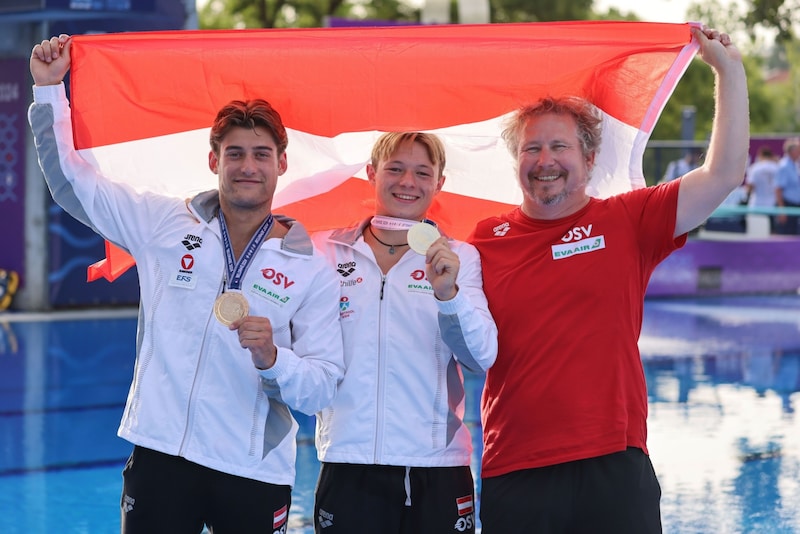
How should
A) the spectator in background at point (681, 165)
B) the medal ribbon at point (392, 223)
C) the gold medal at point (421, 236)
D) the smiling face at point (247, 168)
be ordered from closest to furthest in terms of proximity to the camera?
the gold medal at point (421, 236) → the smiling face at point (247, 168) → the medal ribbon at point (392, 223) → the spectator in background at point (681, 165)

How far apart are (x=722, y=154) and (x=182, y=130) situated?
6.33 ft

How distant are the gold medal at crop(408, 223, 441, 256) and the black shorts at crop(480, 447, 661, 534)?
777mm

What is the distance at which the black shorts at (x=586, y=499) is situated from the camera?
3303 millimetres

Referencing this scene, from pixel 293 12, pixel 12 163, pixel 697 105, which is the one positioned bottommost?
pixel 12 163

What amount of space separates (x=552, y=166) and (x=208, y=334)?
1.22m

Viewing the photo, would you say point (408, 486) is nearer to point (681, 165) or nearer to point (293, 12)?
point (681, 165)

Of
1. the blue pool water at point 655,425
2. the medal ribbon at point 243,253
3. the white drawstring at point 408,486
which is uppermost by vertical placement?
the medal ribbon at point 243,253

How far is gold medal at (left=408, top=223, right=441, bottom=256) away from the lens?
3.42 meters

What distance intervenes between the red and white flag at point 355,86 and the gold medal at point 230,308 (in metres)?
0.89

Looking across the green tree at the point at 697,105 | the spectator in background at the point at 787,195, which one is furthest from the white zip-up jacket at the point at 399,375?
the green tree at the point at 697,105

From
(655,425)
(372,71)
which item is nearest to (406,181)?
(372,71)

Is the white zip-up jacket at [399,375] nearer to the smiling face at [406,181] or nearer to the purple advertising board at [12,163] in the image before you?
the smiling face at [406,181]

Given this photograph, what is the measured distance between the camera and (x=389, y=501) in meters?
3.51

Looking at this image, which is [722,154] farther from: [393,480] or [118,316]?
[118,316]
